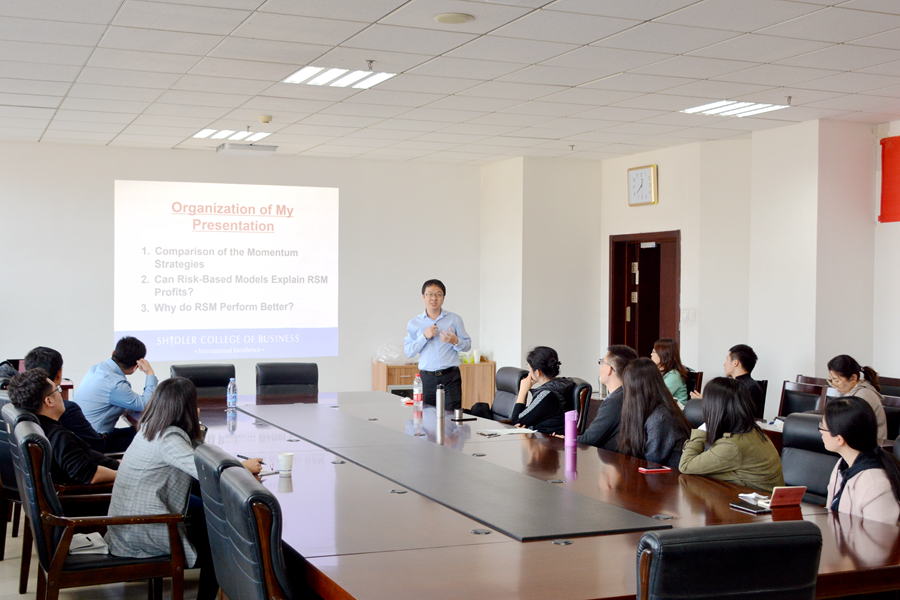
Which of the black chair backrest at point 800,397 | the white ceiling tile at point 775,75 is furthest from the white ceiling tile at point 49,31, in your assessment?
the black chair backrest at point 800,397

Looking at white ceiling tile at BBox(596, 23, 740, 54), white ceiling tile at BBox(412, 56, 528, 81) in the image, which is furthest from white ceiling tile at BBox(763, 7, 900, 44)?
white ceiling tile at BBox(412, 56, 528, 81)

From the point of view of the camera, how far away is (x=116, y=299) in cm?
947

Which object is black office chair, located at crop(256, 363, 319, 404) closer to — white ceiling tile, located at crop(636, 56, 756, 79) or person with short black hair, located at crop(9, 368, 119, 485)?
person with short black hair, located at crop(9, 368, 119, 485)

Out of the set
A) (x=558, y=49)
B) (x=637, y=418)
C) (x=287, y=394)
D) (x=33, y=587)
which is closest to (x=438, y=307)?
(x=287, y=394)

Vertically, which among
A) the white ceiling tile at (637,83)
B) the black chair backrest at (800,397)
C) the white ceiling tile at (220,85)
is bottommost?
the black chair backrest at (800,397)

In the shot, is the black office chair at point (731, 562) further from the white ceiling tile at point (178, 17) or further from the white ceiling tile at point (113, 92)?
the white ceiling tile at point (113, 92)

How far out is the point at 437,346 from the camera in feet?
23.4

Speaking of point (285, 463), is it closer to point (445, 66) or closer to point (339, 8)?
point (339, 8)

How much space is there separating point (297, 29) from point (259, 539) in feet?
11.4

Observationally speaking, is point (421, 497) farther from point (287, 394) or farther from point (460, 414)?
point (287, 394)

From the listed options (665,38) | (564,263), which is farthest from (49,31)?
(564,263)

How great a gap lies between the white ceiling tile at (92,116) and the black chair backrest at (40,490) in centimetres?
473

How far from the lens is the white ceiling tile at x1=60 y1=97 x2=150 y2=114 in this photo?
6.97 meters

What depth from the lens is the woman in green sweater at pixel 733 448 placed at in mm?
3654
